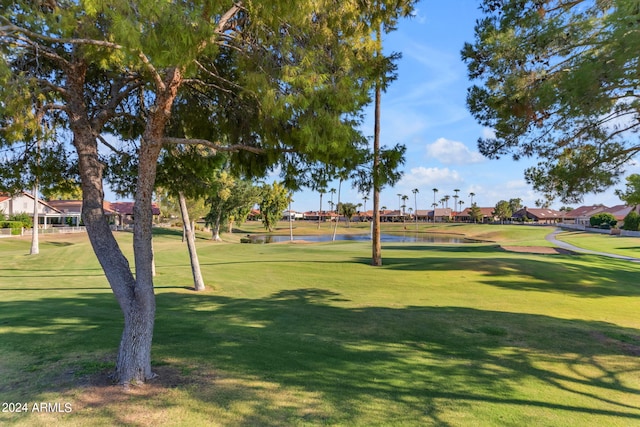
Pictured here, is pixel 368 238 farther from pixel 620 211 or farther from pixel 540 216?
pixel 540 216

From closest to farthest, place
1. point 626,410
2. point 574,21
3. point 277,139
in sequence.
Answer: point 626,410, point 277,139, point 574,21

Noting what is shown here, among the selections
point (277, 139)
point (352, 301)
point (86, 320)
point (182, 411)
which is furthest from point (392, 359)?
point (86, 320)

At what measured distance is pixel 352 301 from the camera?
14.2 metres

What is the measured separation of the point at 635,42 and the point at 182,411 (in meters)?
8.20

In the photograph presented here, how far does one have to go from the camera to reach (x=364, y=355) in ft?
25.9

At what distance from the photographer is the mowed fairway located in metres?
5.22

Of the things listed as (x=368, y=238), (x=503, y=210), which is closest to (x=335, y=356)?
(x=368, y=238)

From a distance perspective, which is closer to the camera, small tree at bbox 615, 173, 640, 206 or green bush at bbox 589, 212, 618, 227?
small tree at bbox 615, 173, 640, 206

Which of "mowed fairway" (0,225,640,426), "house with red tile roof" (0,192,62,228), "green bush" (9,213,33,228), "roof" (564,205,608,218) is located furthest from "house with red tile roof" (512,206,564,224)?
"green bush" (9,213,33,228)

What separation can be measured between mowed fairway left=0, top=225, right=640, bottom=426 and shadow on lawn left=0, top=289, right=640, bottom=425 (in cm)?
3

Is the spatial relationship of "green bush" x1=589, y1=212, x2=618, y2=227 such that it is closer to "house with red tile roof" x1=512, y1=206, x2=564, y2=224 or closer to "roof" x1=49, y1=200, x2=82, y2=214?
"house with red tile roof" x1=512, y1=206, x2=564, y2=224

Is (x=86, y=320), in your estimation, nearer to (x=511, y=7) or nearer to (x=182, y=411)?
(x=182, y=411)

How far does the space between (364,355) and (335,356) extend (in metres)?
0.63

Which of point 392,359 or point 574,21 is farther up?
point 574,21
